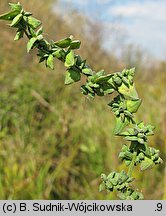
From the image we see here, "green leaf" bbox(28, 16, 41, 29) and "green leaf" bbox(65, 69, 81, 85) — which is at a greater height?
"green leaf" bbox(28, 16, 41, 29)

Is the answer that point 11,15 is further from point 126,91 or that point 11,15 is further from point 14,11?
point 126,91

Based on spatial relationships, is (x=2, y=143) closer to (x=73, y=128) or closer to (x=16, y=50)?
(x=73, y=128)

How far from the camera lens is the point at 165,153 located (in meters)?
2.32

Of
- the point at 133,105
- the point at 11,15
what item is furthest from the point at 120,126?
the point at 11,15

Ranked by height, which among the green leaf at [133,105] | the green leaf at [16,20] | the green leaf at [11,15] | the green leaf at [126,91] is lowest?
the green leaf at [133,105]

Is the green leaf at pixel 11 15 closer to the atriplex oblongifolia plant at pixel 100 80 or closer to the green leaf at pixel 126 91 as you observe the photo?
the atriplex oblongifolia plant at pixel 100 80

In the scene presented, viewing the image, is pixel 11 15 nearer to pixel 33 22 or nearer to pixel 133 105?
pixel 33 22

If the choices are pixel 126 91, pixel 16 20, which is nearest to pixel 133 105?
pixel 126 91

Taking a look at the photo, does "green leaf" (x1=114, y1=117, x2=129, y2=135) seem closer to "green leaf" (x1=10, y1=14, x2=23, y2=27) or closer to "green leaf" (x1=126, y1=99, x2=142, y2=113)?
"green leaf" (x1=126, y1=99, x2=142, y2=113)


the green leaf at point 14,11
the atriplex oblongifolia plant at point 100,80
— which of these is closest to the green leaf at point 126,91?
the atriplex oblongifolia plant at point 100,80

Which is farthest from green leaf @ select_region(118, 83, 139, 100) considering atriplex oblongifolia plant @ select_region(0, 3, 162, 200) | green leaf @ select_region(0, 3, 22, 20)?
green leaf @ select_region(0, 3, 22, 20)

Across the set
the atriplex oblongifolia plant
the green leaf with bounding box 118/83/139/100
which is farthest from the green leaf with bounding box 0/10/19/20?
the green leaf with bounding box 118/83/139/100

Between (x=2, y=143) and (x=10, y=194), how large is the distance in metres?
0.58

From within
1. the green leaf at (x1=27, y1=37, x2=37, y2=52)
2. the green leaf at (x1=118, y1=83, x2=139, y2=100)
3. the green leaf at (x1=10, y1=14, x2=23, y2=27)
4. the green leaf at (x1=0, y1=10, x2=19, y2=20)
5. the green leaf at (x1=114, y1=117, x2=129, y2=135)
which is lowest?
the green leaf at (x1=114, y1=117, x2=129, y2=135)
